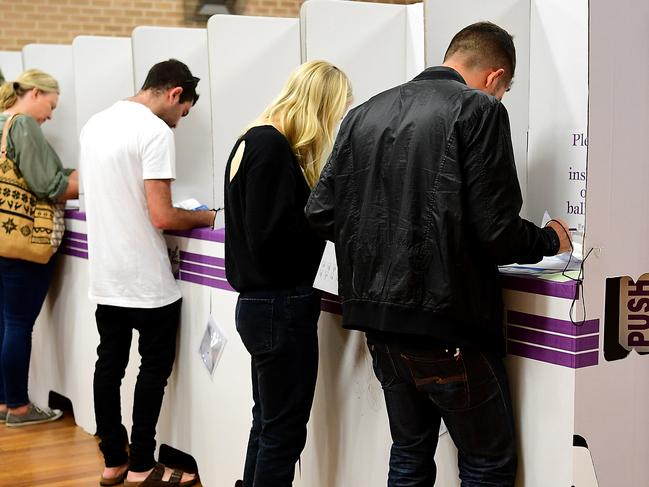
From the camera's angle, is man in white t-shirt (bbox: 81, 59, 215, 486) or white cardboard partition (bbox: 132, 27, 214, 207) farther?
white cardboard partition (bbox: 132, 27, 214, 207)

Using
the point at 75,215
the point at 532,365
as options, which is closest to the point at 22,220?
the point at 75,215

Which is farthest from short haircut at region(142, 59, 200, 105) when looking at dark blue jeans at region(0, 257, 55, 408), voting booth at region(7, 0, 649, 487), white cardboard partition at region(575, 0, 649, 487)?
white cardboard partition at region(575, 0, 649, 487)

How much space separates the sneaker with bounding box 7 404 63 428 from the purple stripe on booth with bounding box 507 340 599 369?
8.67 feet

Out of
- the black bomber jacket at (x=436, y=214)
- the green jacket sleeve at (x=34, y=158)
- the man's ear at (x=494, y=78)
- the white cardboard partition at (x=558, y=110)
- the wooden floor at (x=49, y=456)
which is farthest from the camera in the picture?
the green jacket sleeve at (x=34, y=158)

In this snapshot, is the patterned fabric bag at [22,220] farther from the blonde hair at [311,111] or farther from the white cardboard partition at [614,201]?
the white cardboard partition at [614,201]

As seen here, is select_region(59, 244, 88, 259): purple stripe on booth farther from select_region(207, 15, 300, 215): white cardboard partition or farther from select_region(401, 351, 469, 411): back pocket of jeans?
select_region(401, 351, 469, 411): back pocket of jeans

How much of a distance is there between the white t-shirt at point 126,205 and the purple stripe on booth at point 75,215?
680 millimetres

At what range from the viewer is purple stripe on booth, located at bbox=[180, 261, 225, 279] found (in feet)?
9.06

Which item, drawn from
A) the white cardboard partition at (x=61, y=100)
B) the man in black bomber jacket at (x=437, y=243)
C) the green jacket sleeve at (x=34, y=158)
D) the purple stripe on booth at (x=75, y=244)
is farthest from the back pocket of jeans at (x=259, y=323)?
the white cardboard partition at (x=61, y=100)

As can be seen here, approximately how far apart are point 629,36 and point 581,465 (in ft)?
2.72

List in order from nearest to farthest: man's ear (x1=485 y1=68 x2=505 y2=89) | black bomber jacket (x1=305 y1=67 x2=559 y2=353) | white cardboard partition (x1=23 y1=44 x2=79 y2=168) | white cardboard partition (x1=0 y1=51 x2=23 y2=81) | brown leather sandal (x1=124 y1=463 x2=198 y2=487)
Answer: black bomber jacket (x1=305 y1=67 x2=559 y2=353) < man's ear (x1=485 y1=68 x2=505 y2=89) < brown leather sandal (x1=124 y1=463 x2=198 y2=487) < white cardboard partition (x1=23 y1=44 x2=79 y2=168) < white cardboard partition (x1=0 y1=51 x2=23 y2=81)

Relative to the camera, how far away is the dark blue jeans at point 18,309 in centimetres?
358

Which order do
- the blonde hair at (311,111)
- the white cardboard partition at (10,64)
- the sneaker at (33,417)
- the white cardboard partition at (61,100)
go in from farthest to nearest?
1. the white cardboard partition at (10,64)
2. the white cardboard partition at (61,100)
3. the sneaker at (33,417)
4. the blonde hair at (311,111)

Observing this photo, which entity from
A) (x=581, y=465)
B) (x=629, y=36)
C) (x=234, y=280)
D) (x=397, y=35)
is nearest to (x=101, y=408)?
(x=234, y=280)
